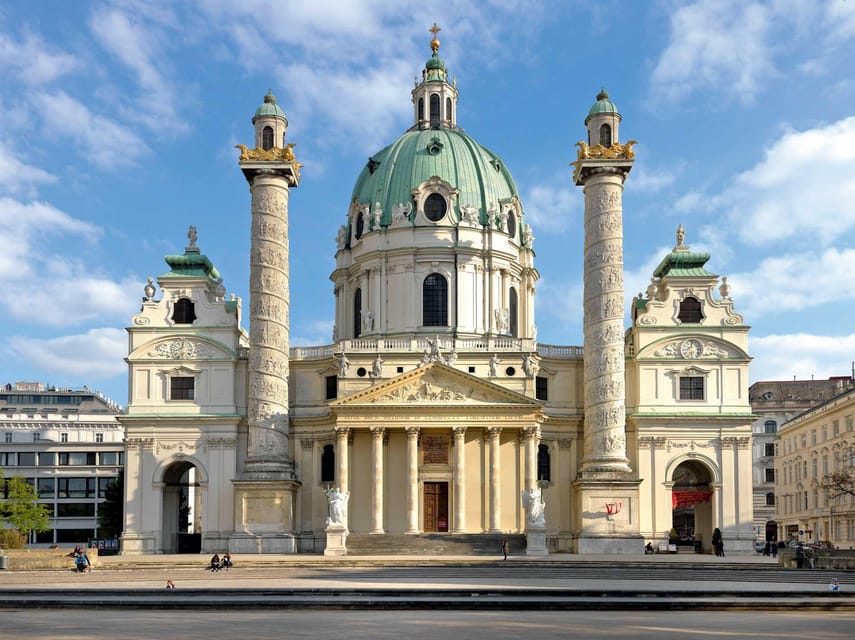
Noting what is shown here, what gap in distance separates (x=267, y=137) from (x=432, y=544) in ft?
76.7

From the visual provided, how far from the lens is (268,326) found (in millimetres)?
60344

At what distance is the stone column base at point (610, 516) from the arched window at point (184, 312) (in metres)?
24.4

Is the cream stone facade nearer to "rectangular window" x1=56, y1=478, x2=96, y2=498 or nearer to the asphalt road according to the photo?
the asphalt road

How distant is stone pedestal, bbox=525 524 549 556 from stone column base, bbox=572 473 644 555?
2893 mm

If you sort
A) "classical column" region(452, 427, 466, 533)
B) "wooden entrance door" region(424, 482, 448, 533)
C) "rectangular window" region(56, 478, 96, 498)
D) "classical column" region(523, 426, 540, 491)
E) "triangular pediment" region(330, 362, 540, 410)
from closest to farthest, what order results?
"classical column" region(452, 427, 466, 533)
"triangular pediment" region(330, 362, 540, 410)
"classical column" region(523, 426, 540, 491)
"wooden entrance door" region(424, 482, 448, 533)
"rectangular window" region(56, 478, 96, 498)

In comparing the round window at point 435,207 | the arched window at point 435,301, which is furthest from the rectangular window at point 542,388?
the round window at point 435,207

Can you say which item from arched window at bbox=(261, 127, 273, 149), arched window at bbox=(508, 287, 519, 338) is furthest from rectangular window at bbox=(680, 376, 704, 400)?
arched window at bbox=(261, 127, 273, 149)

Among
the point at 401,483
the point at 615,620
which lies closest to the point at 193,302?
the point at 401,483

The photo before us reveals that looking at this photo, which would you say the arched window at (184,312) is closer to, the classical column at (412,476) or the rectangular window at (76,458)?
the classical column at (412,476)

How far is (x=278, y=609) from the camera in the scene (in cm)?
2866

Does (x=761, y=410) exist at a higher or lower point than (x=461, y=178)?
lower

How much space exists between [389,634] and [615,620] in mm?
6025

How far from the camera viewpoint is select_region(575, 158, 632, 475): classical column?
2330 inches

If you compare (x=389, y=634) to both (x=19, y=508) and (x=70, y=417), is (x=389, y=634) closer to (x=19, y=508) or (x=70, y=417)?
(x=19, y=508)
